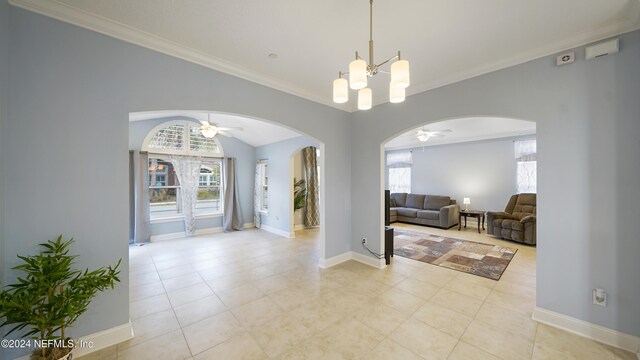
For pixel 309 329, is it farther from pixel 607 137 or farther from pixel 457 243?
pixel 457 243

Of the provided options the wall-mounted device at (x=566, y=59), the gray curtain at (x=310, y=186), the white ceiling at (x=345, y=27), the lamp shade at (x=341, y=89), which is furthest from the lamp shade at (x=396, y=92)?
the gray curtain at (x=310, y=186)

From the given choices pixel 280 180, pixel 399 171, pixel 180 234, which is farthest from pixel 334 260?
pixel 399 171

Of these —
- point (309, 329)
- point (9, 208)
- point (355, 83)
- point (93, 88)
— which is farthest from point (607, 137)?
point (9, 208)

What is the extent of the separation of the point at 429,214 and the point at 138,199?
7790 millimetres

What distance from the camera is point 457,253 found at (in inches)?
175

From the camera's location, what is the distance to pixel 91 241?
1.97m

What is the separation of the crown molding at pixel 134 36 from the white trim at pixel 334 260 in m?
2.89

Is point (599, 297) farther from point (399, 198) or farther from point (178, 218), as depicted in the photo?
point (178, 218)

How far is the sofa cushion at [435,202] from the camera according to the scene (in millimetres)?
7030

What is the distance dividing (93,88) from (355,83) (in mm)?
2282

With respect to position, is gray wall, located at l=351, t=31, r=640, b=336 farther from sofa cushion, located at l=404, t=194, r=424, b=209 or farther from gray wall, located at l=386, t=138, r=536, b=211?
sofa cushion, located at l=404, t=194, r=424, b=209

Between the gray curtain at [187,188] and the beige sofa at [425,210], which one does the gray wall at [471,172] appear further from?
the gray curtain at [187,188]

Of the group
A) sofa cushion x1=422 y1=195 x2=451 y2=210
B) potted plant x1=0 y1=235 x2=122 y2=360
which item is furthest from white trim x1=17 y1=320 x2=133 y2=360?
sofa cushion x1=422 y1=195 x2=451 y2=210

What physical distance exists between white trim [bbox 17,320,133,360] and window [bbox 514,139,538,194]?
832 centimetres
